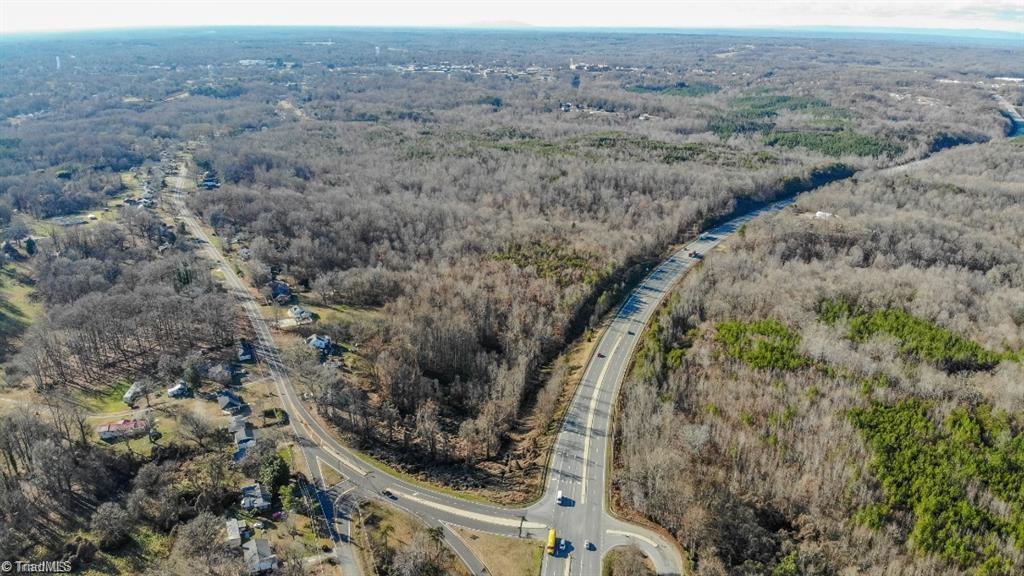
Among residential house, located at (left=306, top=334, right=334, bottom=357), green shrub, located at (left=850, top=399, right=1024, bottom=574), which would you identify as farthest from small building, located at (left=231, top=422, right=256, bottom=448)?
green shrub, located at (left=850, top=399, right=1024, bottom=574)

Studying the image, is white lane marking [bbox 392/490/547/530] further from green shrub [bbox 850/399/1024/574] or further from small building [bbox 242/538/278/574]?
green shrub [bbox 850/399/1024/574]

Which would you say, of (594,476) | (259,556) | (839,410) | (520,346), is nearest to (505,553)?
(594,476)

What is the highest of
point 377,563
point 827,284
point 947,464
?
point 827,284

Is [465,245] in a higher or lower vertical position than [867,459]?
higher

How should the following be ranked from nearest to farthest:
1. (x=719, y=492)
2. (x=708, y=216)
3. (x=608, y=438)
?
(x=719, y=492) < (x=608, y=438) < (x=708, y=216)

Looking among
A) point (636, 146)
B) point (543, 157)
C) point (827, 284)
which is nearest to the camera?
point (827, 284)

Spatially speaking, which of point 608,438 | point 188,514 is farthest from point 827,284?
point 188,514

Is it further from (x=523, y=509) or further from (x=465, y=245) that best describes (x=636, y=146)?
(x=523, y=509)

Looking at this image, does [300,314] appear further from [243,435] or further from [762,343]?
[762,343]

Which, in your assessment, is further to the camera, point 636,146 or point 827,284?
point 636,146
